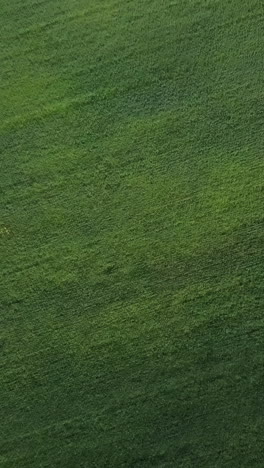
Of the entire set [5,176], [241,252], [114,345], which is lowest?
[114,345]


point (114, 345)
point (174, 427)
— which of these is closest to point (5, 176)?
point (114, 345)

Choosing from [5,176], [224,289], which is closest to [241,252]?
[224,289]

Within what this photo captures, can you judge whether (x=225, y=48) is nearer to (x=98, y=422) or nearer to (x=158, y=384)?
(x=158, y=384)

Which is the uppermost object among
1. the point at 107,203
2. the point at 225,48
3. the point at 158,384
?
the point at 225,48

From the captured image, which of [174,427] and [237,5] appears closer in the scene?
[174,427]

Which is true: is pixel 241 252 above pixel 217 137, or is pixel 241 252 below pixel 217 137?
below

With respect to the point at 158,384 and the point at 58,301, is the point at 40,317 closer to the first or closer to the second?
the point at 58,301
